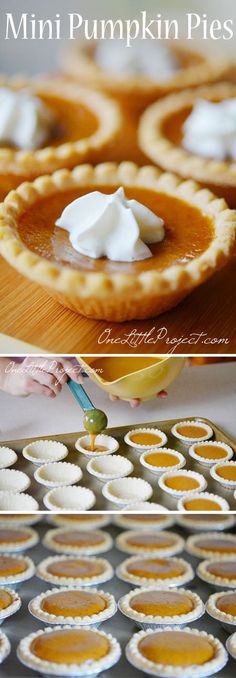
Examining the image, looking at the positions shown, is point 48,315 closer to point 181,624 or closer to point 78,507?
point 78,507

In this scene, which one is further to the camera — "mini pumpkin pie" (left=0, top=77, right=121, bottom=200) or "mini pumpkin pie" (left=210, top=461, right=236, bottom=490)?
"mini pumpkin pie" (left=210, top=461, right=236, bottom=490)

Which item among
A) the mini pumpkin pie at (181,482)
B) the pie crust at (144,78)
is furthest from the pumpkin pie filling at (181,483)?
the pie crust at (144,78)

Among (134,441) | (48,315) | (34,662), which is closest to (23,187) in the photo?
(48,315)

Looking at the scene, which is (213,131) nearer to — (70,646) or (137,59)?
(137,59)

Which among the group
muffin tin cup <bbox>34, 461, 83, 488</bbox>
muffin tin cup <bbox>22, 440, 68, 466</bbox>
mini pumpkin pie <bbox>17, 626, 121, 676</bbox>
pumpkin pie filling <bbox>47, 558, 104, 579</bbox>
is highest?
muffin tin cup <bbox>22, 440, 68, 466</bbox>

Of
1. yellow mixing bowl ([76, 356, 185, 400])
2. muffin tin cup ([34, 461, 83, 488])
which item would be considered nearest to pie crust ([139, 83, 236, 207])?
yellow mixing bowl ([76, 356, 185, 400])

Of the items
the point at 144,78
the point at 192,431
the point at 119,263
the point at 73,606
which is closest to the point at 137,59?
the point at 144,78

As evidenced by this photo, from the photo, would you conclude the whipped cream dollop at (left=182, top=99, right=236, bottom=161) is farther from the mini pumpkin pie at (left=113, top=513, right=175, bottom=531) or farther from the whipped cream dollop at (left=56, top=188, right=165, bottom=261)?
the mini pumpkin pie at (left=113, top=513, right=175, bottom=531)
